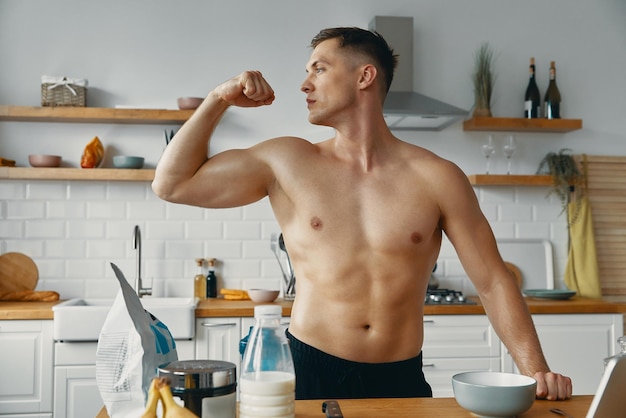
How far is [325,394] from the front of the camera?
6.76 ft

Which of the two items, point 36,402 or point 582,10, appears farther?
point 582,10

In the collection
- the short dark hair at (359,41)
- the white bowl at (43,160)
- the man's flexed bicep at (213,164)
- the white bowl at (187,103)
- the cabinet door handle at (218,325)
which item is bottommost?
the cabinet door handle at (218,325)

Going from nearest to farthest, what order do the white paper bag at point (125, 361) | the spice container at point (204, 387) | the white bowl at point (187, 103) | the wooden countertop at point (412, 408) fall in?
the spice container at point (204, 387) < the white paper bag at point (125, 361) < the wooden countertop at point (412, 408) < the white bowl at point (187, 103)

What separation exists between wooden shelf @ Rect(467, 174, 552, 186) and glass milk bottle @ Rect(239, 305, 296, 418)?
3.10 meters

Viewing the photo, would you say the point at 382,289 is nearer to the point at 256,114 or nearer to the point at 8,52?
the point at 256,114

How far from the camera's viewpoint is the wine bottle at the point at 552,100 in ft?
14.3

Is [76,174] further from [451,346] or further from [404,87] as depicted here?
[451,346]

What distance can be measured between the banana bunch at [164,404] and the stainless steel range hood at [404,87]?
2.92m

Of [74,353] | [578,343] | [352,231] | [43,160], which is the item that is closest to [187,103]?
[43,160]

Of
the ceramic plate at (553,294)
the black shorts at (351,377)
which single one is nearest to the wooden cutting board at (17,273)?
the black shorts at (351,377)

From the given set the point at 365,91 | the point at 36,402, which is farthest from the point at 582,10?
the point at 36,402

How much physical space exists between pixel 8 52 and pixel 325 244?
2.90m

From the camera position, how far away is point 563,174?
4.30 meters

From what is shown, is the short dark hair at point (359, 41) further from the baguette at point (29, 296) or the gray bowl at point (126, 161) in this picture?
the baguette at point (29, 296)
